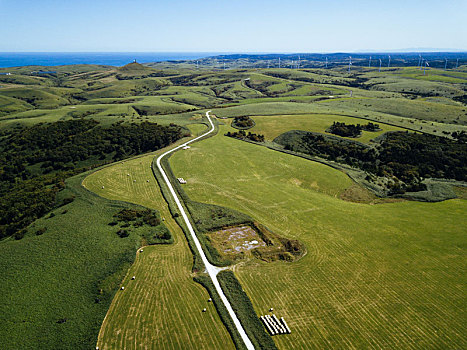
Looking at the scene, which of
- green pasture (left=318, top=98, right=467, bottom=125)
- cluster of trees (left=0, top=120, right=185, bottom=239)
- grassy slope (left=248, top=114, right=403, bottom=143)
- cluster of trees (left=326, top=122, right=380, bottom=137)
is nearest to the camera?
cluster of trees (left=0, top=120, right=185, bottom=239)

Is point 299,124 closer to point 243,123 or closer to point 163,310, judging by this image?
point 243,123

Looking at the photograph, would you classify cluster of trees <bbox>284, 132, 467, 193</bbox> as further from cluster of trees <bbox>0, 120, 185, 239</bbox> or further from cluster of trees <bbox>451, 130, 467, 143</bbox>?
cluster of trees <bbox>0, 120, 185, 239</bbox>

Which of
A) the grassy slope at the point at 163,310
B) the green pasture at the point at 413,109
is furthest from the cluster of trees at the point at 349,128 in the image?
the grassy slope at the point at 163,310

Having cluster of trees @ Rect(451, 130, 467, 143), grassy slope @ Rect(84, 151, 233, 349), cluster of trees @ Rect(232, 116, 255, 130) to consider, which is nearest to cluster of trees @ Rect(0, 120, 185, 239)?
cluster of trees @ Rect(232, 116, 255, 130)

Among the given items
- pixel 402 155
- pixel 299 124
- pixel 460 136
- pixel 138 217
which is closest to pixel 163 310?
pixel 138 217

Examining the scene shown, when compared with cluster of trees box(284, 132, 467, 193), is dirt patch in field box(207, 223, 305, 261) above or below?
below

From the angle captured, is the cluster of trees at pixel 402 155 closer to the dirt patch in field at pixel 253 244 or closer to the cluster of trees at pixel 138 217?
the dirt patch in field at pixel 253 244

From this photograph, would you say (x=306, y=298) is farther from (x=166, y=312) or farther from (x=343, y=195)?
A: (x=343, y=195)
